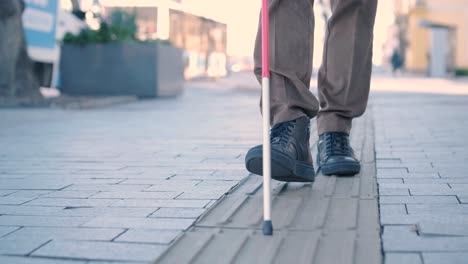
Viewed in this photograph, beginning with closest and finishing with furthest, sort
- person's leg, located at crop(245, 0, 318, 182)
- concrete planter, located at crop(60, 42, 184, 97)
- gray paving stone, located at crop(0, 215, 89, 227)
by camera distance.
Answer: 1. gray paving stone, located at crop(0, 215, 89, 227)
2. person's leg, located at crop(245, 0, 318, 182)
3. concrete planter, located at crop(60, 42, 184, 97)

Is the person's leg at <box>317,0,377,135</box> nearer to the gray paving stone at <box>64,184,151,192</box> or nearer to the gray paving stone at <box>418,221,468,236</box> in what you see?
the gray paving stone at <box>64,184,151,192</box>

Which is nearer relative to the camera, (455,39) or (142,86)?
(142,86)

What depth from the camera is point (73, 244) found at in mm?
1858

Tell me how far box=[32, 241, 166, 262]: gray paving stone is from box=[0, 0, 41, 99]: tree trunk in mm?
6058

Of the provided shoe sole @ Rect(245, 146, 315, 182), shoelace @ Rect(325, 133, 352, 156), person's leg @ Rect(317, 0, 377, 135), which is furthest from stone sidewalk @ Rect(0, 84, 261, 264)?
person's leg @ Rect(317, 0, 377, 135)

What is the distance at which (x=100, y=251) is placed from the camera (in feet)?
5.85

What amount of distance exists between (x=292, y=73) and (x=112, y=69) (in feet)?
23.7

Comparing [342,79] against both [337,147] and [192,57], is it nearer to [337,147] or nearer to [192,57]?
[337,147]

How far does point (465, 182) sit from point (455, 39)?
3220 cm

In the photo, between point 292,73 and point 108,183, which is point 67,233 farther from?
point 292,73

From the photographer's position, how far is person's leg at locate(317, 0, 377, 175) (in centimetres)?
289

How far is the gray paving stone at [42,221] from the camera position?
2109 mm

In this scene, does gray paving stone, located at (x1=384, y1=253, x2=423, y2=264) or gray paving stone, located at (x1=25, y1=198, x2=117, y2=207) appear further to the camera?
gray paving stone, located at (x1=25, y1=198, x2=117, y2=207)

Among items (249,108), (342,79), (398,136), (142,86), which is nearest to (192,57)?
(142,86)
